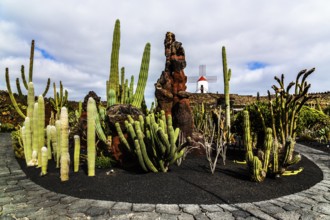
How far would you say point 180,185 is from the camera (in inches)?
155

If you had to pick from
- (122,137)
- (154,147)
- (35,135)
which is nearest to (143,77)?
(122,137)

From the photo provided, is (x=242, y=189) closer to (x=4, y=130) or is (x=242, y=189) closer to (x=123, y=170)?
(x=123, y=170)

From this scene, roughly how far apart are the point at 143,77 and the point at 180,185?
4.84 meters

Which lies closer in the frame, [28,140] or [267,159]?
[267,159]

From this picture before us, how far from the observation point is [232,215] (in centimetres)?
300

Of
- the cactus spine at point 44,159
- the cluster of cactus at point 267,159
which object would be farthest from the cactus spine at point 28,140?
the cluster of cactus at point 267,159

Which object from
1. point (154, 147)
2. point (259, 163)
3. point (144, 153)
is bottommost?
point (259, 163)

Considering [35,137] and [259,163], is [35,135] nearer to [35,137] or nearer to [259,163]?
[35,137]

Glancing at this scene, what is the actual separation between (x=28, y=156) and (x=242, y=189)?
5143 millimetres

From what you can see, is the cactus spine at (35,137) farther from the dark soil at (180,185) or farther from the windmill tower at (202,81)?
the windmill tower at (202,81)

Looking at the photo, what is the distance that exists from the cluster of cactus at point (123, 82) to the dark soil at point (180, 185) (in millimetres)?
2990

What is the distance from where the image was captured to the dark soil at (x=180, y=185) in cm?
354

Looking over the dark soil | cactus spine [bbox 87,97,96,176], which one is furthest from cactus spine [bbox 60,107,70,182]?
cactus spine [bbox 87,97,96,176]

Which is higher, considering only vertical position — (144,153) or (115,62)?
(115,62)
